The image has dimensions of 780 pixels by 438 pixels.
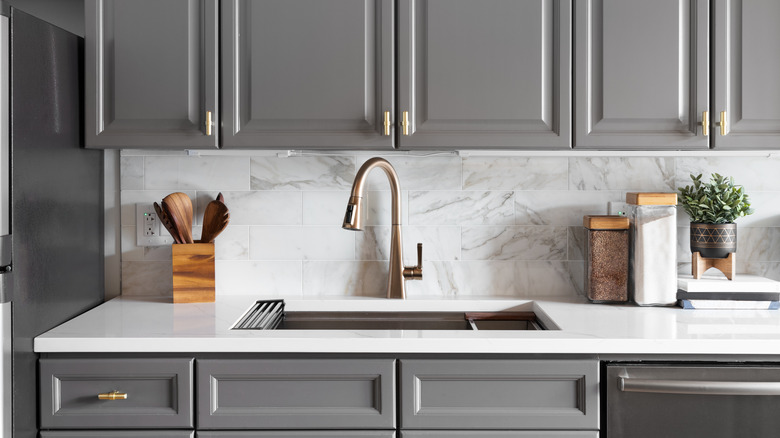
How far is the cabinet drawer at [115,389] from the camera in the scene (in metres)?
1.55

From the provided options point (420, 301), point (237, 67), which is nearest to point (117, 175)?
point (237, 67)

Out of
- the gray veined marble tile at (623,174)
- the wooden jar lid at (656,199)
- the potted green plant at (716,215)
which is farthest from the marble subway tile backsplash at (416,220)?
the wooden jar lid at (656,199)

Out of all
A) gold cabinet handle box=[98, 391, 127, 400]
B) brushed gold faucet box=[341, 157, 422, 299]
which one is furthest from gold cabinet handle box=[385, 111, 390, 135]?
gold cabinet handle box=[98, 391, 127, 400]

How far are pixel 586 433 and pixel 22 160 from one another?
1545 mm

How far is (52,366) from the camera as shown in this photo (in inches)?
61.4

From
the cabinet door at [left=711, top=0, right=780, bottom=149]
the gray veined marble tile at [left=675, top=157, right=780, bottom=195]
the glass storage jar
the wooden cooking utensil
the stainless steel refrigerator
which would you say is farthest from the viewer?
the gray veined marble tile at [left=675, top=157, right=780, bottom=195]

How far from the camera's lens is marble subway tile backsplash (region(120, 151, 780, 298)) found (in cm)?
216

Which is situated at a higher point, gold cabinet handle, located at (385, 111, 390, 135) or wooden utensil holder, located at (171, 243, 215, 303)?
gold cabinet handle, located at (385, 111, 390, 135)

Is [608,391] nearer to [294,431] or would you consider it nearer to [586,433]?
[586,433]

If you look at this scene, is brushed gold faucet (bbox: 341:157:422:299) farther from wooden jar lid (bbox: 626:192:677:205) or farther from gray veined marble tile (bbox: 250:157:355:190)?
wooden jar lid (bbox: 626:192:677:205)

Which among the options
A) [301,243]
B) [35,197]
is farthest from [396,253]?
[35,197]

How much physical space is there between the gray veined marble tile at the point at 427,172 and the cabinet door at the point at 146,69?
63cm

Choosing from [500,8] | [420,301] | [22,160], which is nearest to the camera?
[22,160]

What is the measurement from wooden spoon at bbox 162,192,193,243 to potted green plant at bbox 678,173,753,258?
1.63 m
